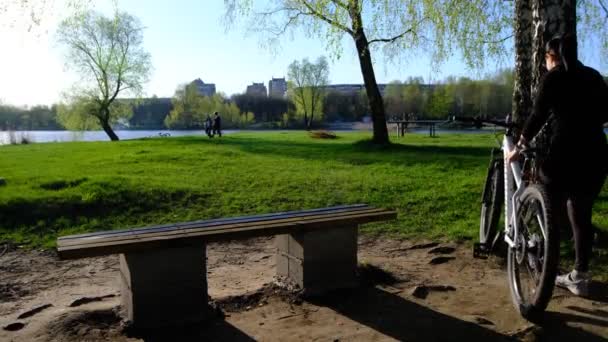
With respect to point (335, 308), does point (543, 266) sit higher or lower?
higher

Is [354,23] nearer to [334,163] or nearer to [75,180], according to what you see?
[334,163]

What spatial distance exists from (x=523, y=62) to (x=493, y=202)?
76.7 inches

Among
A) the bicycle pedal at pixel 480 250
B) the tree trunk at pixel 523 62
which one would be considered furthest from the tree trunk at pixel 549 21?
the bicycle pedal at pixel 480 250

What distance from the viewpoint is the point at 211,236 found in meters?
3.54

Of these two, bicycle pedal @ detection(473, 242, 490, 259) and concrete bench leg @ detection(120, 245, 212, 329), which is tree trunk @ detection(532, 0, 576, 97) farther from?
concrete bench leg @ detection(120, 245, 212, 329)

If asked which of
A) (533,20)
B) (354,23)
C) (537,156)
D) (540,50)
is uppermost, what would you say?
(354,23)

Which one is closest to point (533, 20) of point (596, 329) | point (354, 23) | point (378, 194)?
point (596, 329)

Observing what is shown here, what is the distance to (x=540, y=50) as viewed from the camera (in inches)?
198

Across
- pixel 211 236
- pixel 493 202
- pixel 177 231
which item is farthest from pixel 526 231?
pixel 177 231

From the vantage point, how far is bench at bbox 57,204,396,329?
11.2 feet

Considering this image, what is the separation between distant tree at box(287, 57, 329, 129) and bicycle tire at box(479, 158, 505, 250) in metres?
70.3

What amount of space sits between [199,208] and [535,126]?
5.50 meters

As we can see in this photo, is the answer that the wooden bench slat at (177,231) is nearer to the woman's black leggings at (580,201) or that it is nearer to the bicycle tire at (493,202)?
the bicycle tire at (493,202)

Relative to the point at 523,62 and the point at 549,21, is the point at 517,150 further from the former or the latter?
the point at 523,62
